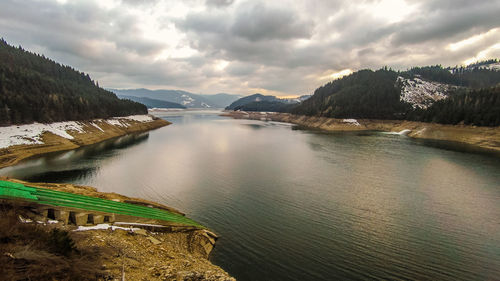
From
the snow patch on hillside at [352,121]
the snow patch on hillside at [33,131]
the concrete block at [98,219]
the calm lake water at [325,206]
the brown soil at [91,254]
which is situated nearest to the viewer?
the brown soil at [91,254]

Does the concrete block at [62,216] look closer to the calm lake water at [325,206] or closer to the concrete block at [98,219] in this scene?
the concrete block at [98,219]

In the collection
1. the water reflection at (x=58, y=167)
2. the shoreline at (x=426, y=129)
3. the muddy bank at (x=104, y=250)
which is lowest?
the water reflection at (x=58, y=167)

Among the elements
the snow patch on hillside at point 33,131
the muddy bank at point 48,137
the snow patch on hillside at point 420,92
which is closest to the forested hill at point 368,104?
the snow patch on hillside at point 420,92

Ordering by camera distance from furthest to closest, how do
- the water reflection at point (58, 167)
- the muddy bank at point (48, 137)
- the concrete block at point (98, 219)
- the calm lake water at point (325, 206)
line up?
the muddy bank at point (48, 137) → the water reflection at point (58, 167) → the calm lake water at point (325, 206) → the concrete block at point (98, 219)

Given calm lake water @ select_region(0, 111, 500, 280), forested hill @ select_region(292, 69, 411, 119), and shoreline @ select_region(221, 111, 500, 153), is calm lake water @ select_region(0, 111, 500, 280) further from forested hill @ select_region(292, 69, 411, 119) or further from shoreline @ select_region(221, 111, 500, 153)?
forested hill @ select_region(292, 69, 411, 119)

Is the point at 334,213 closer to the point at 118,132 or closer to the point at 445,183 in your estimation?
the point at 445,183

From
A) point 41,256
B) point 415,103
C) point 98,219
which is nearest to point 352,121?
point 415,103

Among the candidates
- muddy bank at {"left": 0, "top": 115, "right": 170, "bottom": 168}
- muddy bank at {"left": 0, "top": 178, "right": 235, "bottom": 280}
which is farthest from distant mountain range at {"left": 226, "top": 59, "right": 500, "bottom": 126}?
muddy bank at {"left": 0, "top": 115, "right": 170, "bottom": 168}
